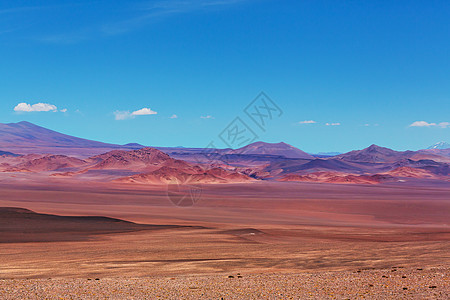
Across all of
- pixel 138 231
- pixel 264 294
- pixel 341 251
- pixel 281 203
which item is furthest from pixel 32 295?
pixel 281 203

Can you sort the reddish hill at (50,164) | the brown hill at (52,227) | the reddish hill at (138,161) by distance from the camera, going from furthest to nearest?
1. the reddish hill at (50,164)
2. the reddish hill at (138,161)
3. the brown hill at (52,227)

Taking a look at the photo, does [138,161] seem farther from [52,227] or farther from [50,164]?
[52,227]

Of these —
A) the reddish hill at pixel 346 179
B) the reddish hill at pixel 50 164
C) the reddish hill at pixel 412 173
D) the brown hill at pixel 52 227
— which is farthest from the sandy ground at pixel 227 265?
the reddish hill at pixel 50 164

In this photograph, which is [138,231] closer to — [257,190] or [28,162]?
[257,190]

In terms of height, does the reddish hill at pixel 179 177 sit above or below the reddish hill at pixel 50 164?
below

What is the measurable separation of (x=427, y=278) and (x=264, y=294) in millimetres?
4275

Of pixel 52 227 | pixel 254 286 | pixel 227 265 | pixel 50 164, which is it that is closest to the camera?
pixel 254 286

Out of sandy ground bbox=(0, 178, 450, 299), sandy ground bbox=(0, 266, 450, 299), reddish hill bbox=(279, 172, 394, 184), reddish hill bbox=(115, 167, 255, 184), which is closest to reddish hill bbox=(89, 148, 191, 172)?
reddish hill bbox=(115, 167, 255, 184)

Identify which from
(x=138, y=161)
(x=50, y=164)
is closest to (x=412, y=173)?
(x=138, y=161)

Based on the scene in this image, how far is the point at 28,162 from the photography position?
132125 mm

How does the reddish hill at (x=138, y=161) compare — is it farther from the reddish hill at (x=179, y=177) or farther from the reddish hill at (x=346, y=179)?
the reddish hill at (x=346, y=179)

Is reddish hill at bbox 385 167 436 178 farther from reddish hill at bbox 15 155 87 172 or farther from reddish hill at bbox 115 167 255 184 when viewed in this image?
reddish hill at bbox 15 155 87 172

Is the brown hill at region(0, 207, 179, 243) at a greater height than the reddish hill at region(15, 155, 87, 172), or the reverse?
the reddish hill at region(15, 155, 87, 172)

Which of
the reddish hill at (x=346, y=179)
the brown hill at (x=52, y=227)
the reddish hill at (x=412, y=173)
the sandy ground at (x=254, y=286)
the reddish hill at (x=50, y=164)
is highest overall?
the reddish hill at (x=50, y=164)
